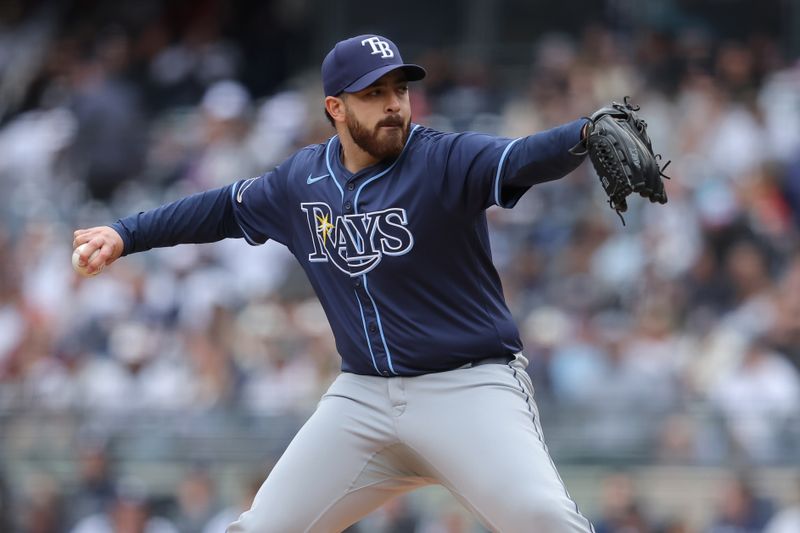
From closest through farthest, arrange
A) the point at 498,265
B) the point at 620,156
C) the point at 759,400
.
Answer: the point at 620,156 → the point at 759,400 → the point at 498,265

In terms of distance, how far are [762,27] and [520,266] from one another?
3871 millimetres

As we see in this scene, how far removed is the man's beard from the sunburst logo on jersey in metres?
0.27

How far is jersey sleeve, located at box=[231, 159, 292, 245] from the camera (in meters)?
5.04

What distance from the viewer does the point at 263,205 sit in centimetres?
507

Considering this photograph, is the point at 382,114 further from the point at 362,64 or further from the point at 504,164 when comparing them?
the point at 504,164

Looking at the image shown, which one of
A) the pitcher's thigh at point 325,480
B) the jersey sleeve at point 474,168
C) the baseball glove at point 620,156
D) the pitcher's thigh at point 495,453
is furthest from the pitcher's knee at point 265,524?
the baseball glove at point 620,156

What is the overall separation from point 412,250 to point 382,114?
457 millimetres

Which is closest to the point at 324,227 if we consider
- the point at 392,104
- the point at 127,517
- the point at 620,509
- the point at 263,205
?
the point at 263,205

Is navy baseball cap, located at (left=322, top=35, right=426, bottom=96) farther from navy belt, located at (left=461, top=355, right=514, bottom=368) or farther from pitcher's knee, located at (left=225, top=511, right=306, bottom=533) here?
pitcher's knee, located at (left=225, top=511, right=306, bottom=533)

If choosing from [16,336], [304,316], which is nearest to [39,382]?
[16,336]

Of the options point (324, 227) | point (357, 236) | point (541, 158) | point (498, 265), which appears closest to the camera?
point (541, 158)

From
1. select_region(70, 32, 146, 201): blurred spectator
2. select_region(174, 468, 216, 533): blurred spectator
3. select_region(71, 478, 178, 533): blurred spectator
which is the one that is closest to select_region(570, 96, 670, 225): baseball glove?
select_region(174, 468, 216, 533): blurred spectator

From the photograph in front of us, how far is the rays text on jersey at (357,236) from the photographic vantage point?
462cm

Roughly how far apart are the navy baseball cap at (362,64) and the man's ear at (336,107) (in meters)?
0.03
